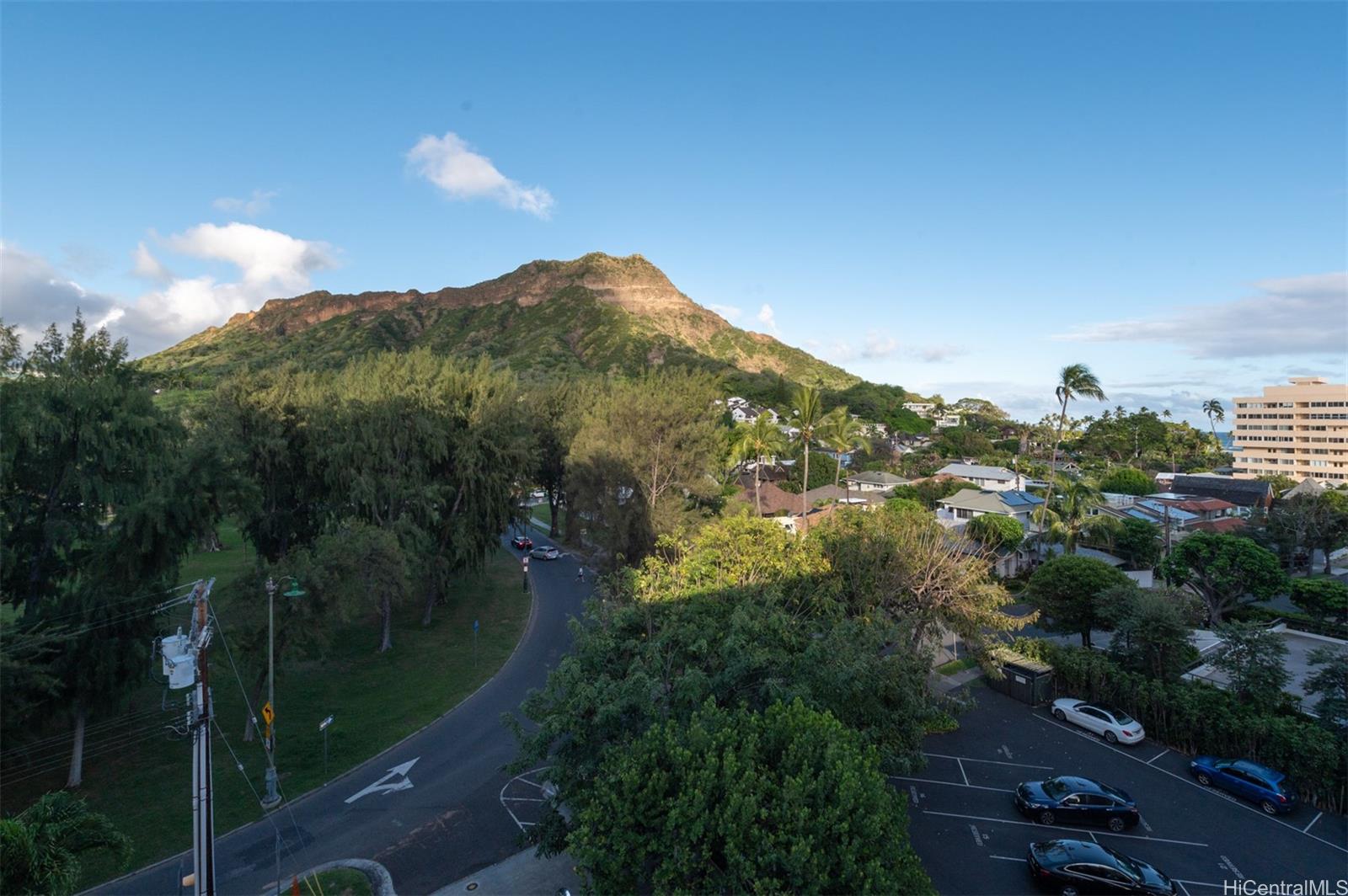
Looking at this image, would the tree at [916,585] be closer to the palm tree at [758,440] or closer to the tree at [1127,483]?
the palm tree at [758,440]

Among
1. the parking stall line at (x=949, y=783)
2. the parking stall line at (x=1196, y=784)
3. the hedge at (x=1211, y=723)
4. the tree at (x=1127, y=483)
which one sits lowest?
the parking stall line at (x=1196, y=784)

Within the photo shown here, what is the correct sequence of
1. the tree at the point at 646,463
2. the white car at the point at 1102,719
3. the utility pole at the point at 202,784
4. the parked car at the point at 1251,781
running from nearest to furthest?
the utility pole at the point at 202,784 → the parked car at the point at 1251,781 → the white car at the point at 1102,719 → the tree at the point at 646,463

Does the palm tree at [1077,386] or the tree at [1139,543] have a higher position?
the palm tree at [1077,386]

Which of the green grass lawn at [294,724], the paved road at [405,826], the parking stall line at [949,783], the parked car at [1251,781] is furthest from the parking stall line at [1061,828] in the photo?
the green grass lawn at [294,724]

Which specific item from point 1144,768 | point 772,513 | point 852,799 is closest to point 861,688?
point 852,799

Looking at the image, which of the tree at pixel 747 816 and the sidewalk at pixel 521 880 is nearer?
the tree at pixel 747 816

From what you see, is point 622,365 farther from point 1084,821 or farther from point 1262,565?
point 1084,821

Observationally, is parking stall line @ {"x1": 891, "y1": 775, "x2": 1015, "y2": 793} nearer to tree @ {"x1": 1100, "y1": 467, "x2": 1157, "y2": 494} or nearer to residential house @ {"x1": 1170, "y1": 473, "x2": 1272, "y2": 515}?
residential house @ {"x1": 1170, "y1": 473, "x2": 1272, "y2": 515}
